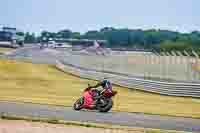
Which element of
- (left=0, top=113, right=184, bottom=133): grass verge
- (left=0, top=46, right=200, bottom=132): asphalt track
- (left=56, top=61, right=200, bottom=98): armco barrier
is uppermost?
(left=0, top=113, right=184, bottom=133): grass verge

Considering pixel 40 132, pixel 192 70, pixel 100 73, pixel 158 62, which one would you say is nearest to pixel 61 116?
pixel 40 132

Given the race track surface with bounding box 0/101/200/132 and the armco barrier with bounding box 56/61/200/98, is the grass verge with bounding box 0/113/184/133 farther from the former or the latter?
the armco barrier with bounding box 56/61/200/98

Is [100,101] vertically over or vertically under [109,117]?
over

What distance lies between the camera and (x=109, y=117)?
1766 centimetres

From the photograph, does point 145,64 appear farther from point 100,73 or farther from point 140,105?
point 140,105

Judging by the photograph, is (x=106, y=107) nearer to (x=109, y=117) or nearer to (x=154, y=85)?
(x=109, y=117)

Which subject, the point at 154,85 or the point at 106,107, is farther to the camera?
the point at 154,85

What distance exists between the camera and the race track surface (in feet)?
52.5

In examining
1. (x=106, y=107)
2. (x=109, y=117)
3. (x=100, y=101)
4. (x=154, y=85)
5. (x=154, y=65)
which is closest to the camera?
(x=109, y=117)

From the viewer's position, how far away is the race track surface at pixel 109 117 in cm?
1602

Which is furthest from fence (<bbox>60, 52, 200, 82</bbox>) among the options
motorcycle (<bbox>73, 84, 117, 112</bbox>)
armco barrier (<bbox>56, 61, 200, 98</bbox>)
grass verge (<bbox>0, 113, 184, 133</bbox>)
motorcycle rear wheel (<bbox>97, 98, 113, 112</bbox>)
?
grass verge (<bbox>0, 113, 184, 133</bbox>)

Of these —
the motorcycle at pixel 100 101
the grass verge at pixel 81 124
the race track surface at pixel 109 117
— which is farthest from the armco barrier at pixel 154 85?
the grass verge at pixel 81 124

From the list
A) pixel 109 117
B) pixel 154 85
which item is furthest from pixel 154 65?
pixel 109 117

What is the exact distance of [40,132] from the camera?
44.5 feet
